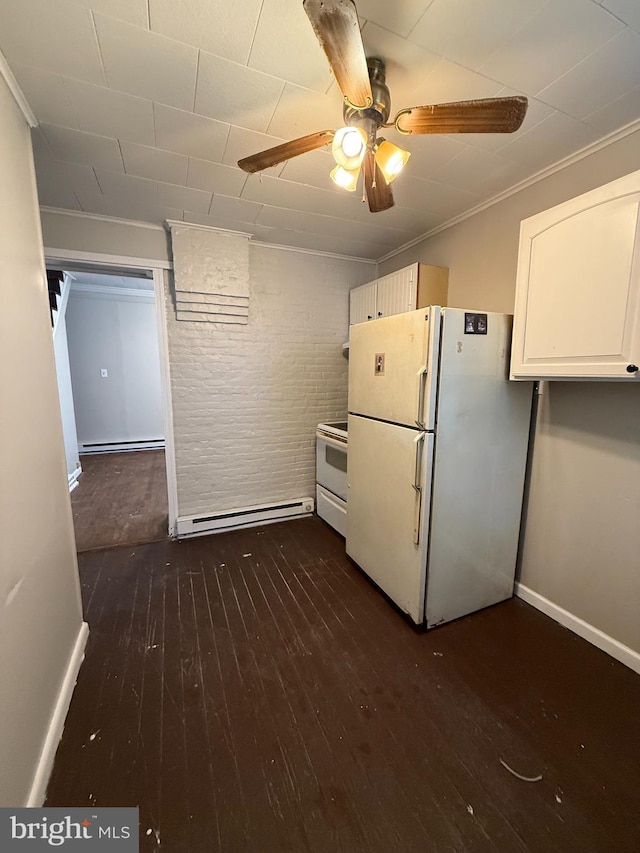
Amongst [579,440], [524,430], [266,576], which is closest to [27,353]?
[266,576]

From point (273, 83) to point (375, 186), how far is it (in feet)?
1.71

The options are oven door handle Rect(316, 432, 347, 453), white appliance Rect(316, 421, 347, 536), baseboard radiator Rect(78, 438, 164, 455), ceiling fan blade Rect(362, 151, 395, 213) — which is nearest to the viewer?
ceiling fan blade Rect(362, 151, 395, 213)

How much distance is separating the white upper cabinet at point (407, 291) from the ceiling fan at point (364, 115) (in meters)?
1.17

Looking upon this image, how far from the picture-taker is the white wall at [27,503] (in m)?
1.02

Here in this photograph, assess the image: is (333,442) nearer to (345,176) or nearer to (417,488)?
(417,488)

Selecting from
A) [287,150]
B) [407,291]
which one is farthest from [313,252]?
[287,150]

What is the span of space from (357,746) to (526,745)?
25.7 inches

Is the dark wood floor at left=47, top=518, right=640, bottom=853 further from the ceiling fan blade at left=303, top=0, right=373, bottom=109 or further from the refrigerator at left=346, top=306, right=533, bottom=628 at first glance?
the ceiling fan blade at left=303, top=0, right=373, bottom=109

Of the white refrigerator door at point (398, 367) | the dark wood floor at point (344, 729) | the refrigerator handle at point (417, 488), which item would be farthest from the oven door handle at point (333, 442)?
the dark wood floor at point (344, 729)

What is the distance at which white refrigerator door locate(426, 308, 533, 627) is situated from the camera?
5.68 feet

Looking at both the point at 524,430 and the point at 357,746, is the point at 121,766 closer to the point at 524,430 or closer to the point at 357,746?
the point at 357,746

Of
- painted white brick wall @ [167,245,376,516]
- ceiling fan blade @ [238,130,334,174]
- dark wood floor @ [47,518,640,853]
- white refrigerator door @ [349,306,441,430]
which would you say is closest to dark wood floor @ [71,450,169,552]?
painted white brick wall @ [167,245,376,516]

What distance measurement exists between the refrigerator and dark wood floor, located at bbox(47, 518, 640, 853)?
26cm

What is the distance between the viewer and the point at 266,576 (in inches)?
92.5
